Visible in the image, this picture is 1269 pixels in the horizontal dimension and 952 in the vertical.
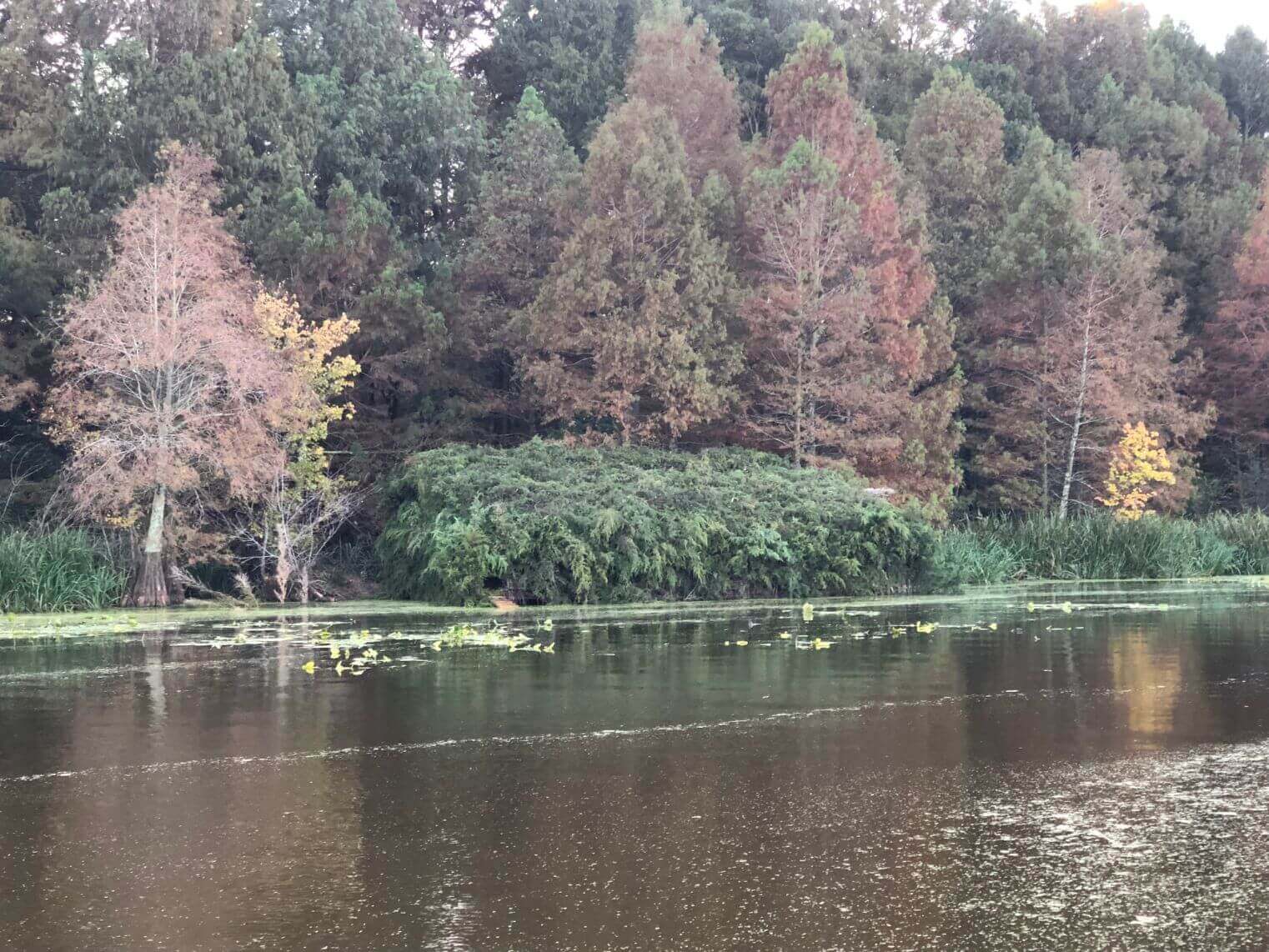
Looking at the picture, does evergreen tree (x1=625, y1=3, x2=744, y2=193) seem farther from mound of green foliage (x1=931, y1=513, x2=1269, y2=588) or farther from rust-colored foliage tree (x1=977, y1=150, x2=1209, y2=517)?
mound of green foliage (x1=931, y1=513, x2=1269, y2=588)

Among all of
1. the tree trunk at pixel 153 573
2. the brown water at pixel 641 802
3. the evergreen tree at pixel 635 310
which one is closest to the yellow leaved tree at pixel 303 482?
the tree trunk at pixel 153 573

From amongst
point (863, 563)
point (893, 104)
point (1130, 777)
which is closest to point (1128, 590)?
point (863, 563)

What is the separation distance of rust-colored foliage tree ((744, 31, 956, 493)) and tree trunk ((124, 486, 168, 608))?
15.2 m

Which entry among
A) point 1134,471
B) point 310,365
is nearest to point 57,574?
point 310,365

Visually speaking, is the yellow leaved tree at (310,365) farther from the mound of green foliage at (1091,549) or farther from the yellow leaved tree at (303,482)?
the mound of green foliage at (1091,549)

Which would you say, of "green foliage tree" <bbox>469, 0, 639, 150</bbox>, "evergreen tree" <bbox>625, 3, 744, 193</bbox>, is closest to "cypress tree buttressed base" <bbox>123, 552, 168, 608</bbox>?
"evergreen tree" <bbox>625, 3, 744, 193</bbox>

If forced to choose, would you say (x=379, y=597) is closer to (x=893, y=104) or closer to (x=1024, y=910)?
(x=1024, y=910)

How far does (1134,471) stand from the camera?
143 ft

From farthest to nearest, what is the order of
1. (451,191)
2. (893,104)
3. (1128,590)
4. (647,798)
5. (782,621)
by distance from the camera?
(893,104), (451,191), (1128,590), (782,621), (647,798)

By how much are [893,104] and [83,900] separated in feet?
170

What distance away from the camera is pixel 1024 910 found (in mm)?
6266

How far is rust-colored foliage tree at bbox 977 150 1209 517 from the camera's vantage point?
43.1m

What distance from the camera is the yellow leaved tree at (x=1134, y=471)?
43.2 m

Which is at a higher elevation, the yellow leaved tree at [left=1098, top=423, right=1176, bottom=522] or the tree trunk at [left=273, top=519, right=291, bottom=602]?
the yellow leaved tree at [left=1098, top=423, right=1176, bottom=522]
